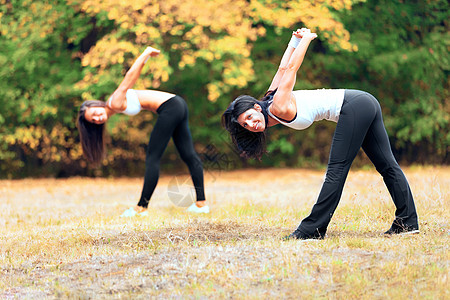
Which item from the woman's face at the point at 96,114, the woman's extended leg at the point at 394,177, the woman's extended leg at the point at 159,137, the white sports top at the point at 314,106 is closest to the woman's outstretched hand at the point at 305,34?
the white sports top at the point at 314,106

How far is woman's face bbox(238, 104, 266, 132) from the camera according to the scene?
4.38 metres

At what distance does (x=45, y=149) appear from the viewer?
12.5 meters

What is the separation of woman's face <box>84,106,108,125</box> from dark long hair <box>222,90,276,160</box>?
2.10 m

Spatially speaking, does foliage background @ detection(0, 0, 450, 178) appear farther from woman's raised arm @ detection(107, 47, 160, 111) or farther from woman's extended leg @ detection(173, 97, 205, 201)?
woman's raised arm @ detection(107, 47, 160, 111)

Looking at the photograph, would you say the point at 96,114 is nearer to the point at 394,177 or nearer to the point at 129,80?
the point at 129,80

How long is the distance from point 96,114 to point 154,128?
0.68m

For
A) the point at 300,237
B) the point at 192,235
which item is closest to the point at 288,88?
the point at 300,237

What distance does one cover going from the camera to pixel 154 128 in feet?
20.9

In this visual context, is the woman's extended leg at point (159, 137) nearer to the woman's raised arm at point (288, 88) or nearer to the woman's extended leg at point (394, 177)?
the woman's raised arm at point (288, 88)

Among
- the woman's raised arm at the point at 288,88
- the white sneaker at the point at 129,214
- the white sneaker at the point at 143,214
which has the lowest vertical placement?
the white sneaker at the point at 129,214

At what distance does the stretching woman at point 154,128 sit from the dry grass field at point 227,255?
14.5 inches

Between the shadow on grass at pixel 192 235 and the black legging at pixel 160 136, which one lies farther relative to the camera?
the black legging at pixel 160 136

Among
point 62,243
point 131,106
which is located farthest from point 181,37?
point 62,243

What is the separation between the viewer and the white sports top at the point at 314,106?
4305 millimetres
